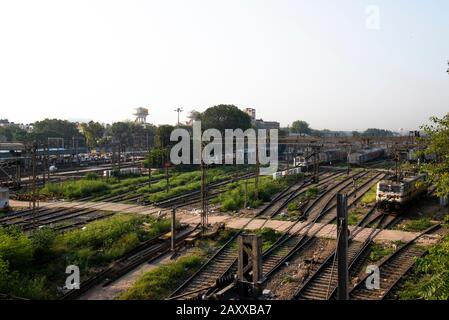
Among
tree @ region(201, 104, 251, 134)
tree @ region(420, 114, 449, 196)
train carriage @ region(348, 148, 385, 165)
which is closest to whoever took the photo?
tree @ region(420, 114, 449, 196)

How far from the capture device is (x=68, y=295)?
14.2 meters

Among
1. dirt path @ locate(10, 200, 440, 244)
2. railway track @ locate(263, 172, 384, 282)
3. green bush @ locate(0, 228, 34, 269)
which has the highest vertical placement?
green bush @ locate(0, 228, 34, 269)

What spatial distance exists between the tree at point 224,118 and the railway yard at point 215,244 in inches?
1796

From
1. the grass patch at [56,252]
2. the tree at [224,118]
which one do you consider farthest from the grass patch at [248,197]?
the tree at [224,118]

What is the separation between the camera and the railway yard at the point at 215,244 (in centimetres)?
1423

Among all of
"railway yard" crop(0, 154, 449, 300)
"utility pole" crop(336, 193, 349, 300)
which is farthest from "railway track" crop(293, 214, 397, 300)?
"utility pole" crop(336, 193, 349, 300)

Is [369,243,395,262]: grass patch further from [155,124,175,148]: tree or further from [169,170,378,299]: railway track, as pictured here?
[155,124,175,148]: tree

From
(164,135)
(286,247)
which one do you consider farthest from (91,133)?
(286,247)

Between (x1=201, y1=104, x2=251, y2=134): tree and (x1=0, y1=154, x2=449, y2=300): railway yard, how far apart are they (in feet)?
150

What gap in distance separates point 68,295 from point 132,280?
2431 mm

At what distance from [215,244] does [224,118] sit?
6011 centimetres

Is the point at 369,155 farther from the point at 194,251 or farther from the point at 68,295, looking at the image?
the point at 68,295

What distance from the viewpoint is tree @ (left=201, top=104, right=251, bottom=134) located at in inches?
3066
